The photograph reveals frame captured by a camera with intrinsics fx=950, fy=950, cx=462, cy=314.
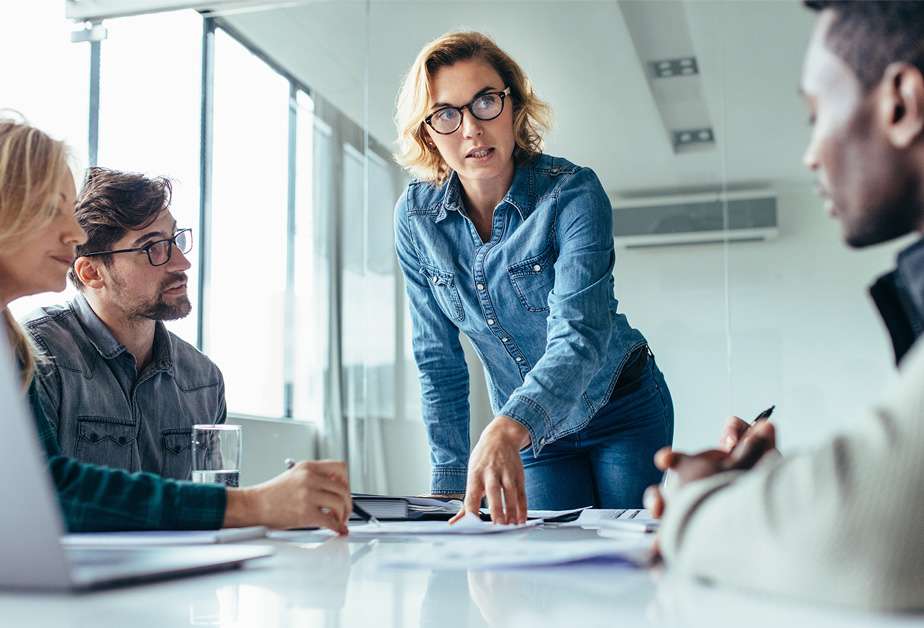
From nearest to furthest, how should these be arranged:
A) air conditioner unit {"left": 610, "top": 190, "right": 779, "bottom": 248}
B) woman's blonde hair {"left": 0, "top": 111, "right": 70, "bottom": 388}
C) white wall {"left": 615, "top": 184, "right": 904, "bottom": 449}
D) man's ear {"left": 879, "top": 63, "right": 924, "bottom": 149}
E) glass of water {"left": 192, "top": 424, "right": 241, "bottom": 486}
→ man's ear {"left": 879, "top": 63, "right": 924, "bottom": 149}, glass of water {"left": 192, "top": 424, "right": 241, "bottom": 486}, woman's blonde hair {"left": 0, "top": 111, "right": 70, "bottom": 388}, white wall {"left": 615, "top": 184, "right": 904, "bottom": 449}, air conditioner unit {"left": 610, "top": 190, "right": 779, "bottom": 248}

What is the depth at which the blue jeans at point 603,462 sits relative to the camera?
179cm

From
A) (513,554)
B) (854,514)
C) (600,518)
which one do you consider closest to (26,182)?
(600,518)

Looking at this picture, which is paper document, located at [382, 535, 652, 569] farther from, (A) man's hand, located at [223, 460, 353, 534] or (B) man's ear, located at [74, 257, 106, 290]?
(B) man's ear, located at [74, 257, 106, 290]

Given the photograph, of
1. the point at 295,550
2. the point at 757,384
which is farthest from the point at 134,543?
the point at 757,384

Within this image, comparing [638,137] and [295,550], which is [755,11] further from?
[295,550]

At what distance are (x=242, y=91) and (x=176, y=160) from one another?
0.45 metres

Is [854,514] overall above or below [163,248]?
below

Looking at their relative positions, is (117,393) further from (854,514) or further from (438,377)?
(854,514)

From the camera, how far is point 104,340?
185cm

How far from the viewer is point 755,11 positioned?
3.72 meters

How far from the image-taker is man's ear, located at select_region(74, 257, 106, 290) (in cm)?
206

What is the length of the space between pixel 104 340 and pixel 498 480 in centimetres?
106

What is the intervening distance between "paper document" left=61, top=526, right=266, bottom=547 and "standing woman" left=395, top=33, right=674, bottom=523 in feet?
2.29

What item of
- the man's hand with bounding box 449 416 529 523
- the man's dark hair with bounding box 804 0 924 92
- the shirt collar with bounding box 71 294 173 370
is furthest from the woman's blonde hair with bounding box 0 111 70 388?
the man's dark hair with bounding box 804 0 924 92
